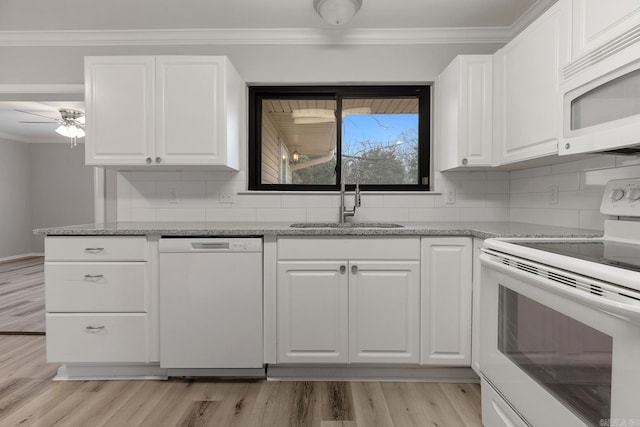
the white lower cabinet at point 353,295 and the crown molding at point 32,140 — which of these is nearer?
the white lower cabinet at point 353,295

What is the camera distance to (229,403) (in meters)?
1.84

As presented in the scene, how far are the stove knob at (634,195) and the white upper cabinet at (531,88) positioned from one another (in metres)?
0.36

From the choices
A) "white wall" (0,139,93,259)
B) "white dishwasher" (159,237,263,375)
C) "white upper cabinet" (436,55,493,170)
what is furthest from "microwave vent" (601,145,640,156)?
"white wall" (0,139,93,259)

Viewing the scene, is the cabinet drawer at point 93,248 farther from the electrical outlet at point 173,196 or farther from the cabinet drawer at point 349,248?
the cabinet drawer at point 349,248

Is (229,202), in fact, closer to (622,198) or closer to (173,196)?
(173,196)

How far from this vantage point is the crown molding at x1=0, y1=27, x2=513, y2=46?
2.57 meters

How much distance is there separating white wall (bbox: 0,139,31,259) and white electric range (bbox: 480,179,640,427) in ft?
26.4

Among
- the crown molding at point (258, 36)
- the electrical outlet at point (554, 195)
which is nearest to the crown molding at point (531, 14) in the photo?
the crown molding at point (258, 36)

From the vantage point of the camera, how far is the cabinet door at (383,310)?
2006 mm

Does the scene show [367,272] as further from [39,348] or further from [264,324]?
[39,348]

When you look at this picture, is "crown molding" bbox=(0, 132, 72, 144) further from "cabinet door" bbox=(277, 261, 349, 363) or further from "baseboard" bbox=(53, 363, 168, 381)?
"cabinet door" bbox=(277, 261, 349, 363)

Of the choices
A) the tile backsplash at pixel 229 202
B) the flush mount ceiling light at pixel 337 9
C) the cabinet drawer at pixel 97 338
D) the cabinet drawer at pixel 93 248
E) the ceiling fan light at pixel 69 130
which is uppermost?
the flush mount ceiling light at pixel 337 9

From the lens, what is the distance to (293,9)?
2.32 m

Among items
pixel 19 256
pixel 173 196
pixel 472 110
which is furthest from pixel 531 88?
pixel 19 256
